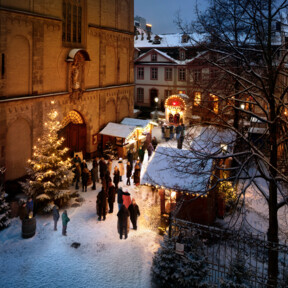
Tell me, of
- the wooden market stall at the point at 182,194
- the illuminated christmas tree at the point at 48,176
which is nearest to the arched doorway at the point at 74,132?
the illuminated christmas tree at the point at 48,176

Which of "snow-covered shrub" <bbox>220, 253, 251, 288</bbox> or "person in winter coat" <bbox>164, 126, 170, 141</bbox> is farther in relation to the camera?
"person in winter coat" <bbox>164, 126, 170, 141</bbox>

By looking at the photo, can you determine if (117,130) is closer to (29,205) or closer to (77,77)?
(77,77)

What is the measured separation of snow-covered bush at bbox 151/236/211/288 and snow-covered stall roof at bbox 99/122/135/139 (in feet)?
43.5

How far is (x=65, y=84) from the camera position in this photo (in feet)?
64.8

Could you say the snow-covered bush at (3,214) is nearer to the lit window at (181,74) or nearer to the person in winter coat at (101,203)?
the person in winter coat at (101,203)

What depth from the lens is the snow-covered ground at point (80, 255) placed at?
31.6ft

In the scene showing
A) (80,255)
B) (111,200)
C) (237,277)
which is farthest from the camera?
(111,200)

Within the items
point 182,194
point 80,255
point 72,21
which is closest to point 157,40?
point 72,21

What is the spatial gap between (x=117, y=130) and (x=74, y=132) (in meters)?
3.10

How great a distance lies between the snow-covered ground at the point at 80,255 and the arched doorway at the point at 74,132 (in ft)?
27.7

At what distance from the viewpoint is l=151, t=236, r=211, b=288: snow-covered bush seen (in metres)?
8.65

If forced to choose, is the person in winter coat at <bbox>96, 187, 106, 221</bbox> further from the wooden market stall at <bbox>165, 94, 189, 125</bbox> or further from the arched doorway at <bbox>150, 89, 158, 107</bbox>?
the arched doorway at <bbox>150, 89, 158, 107</bbox>

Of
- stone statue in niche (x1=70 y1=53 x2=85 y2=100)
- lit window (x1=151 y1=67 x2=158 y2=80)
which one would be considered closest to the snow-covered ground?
stone statue in niche (x1=70 y1=53 x2=85 y2=100)

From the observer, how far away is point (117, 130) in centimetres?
2297
